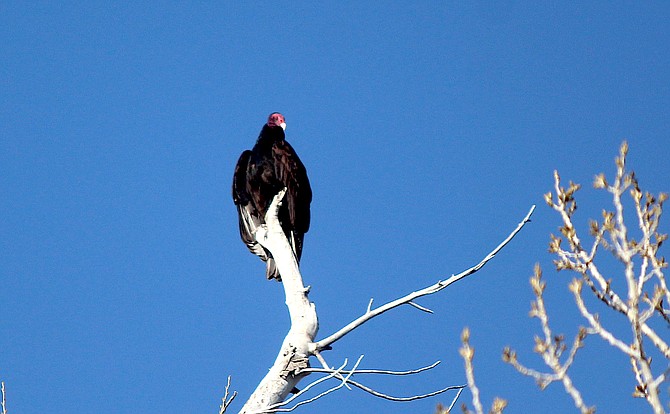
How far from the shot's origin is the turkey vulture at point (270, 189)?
5488 mm

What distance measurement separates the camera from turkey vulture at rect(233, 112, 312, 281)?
5.49 metres

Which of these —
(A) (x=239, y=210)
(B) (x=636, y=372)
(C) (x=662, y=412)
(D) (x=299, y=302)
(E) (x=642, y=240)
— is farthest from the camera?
(A) (x=239, y=210)

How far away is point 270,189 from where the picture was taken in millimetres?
5785

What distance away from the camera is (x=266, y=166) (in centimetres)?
592

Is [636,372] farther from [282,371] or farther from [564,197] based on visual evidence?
[282,371]

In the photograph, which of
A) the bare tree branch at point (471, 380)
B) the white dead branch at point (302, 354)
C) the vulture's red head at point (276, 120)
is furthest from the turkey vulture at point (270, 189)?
the bare tree branch at point (471, 380)

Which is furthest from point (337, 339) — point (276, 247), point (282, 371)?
point (276, 247)

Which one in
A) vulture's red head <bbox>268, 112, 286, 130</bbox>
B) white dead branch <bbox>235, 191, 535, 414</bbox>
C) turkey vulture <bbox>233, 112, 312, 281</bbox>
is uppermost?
vulture's red head <bbox>268, 112, 286, 130</bbox>

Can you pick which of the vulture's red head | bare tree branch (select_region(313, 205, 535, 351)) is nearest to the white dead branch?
bare tree branch (select_region(313, 205, 535, 351))

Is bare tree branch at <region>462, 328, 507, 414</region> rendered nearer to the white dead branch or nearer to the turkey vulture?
the white dead branch

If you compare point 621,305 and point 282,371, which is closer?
point 621,305

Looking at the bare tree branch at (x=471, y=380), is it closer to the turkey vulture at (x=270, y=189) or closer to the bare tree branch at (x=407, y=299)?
the bare tree branch at (x=407, y=299)

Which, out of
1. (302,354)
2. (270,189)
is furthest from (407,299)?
(270,189)

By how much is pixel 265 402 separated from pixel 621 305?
1270mm
